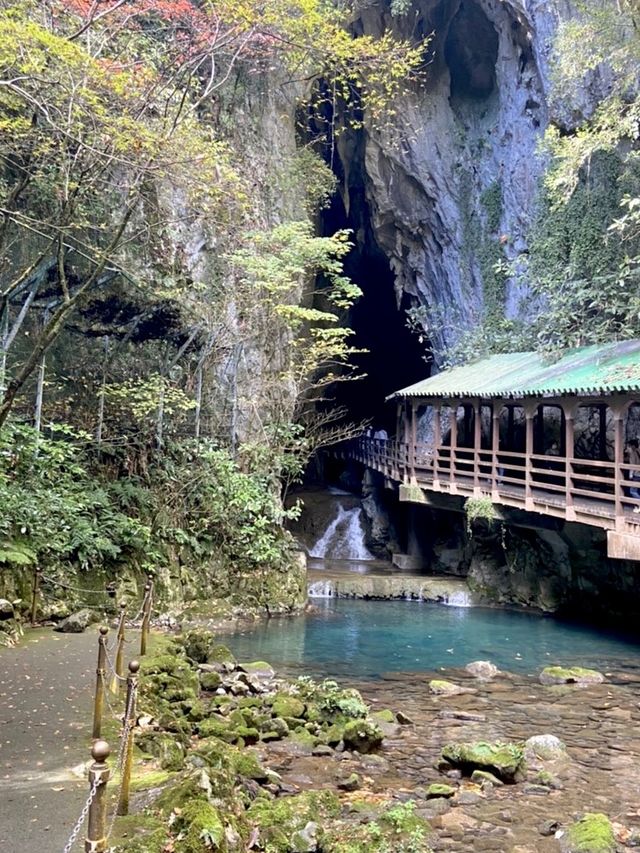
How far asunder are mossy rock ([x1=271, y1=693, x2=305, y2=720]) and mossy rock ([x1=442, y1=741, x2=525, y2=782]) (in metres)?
1.89

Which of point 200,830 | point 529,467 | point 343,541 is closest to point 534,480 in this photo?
point 529,467

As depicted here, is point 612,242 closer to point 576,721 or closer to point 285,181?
point 285,181

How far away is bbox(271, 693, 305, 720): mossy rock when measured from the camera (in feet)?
26.1

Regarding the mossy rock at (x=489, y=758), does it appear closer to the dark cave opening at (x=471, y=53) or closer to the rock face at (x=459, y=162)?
the rock face at (x=459, y=162)

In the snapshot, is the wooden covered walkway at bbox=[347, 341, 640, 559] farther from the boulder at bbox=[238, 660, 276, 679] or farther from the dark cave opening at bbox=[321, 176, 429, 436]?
the dark cave opening at bbox=[321, 176, 429, 436]

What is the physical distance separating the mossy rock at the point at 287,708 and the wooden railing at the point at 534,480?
6.78 m

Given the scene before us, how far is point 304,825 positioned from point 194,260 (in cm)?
1326

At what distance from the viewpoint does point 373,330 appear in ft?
109

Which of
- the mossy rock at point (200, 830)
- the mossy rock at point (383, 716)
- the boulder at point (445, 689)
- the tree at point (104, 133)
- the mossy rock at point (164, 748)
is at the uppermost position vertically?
the tree at point (104, 133)

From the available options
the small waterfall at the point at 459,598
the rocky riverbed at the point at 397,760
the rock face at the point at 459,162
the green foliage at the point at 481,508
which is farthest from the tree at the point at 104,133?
the small waterfall at the point at 459,598

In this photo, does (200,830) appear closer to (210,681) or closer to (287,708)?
(287,708)

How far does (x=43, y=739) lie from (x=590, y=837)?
4650mm

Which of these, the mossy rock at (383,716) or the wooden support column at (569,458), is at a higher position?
the wooden support column at (569,458)

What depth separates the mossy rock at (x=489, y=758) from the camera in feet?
22.0
